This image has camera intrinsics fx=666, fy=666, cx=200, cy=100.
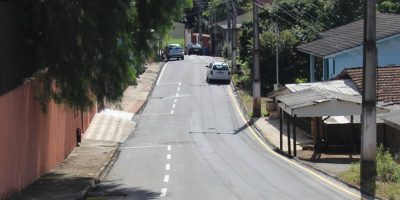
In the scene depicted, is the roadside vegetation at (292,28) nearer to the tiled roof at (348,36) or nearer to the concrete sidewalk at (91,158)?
the tiled roof at (348,36)

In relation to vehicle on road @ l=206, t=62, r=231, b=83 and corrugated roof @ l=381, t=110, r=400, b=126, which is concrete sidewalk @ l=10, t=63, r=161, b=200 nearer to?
vehicle on road @ l=206, t=62, r=231, b=83

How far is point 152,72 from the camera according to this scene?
217 ft

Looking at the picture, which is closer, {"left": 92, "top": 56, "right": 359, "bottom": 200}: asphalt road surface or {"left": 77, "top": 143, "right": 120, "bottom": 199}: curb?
{"left": 77, "top": 143, "right": 120, "bottom": 199}: curb

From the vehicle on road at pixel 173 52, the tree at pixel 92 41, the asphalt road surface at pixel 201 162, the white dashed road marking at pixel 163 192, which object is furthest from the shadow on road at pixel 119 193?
the vehicle on road at pixel 173 52

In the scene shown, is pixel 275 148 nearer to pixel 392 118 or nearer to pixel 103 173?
pixel 392 118

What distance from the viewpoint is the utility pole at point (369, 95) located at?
20188 mm

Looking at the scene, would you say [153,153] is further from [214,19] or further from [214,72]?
[214,19]

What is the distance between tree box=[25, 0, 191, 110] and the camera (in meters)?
18.7

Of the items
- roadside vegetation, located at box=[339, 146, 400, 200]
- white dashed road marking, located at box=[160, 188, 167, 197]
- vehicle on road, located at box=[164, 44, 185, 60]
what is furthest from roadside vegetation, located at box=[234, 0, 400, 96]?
white dashed road marking, located at box=[160, 188, 167, 197]

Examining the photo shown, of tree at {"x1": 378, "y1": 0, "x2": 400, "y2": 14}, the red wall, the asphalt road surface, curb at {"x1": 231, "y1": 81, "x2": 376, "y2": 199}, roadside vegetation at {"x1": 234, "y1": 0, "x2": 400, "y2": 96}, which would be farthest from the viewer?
tree at {"x1": 378, "y1": 0, "x2": 400, "y2": 14}

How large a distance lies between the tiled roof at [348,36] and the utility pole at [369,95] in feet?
59.3

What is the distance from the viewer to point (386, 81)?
3338cm

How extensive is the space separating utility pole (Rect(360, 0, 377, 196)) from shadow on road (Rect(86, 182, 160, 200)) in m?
6.59

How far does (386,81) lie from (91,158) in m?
15.5
